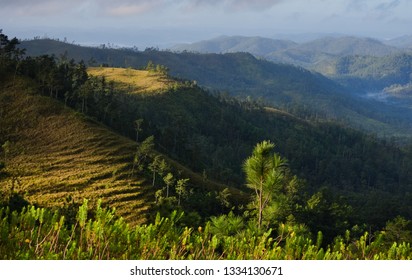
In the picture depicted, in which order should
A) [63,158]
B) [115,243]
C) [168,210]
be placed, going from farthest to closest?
[63,158]
[168,210]
[115,243]

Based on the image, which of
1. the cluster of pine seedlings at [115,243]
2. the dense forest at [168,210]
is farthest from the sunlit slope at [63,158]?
the cluster of pine seedlings at [115,243]

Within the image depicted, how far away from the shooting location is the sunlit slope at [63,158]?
7638 centimetres

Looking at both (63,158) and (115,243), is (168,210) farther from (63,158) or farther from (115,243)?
(115,243)

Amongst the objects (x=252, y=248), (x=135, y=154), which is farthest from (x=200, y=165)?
(x=252, y=248)

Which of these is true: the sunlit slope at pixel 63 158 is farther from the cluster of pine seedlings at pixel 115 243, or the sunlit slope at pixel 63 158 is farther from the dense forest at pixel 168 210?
the cluster of pine seedlings at pixel 115 243

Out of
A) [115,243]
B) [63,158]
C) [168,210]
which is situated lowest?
[168,210]

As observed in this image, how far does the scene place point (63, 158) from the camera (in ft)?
294

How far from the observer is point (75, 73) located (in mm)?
133125

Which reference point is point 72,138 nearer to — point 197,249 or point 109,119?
point 109,119

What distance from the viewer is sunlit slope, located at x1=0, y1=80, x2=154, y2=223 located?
3007 inches

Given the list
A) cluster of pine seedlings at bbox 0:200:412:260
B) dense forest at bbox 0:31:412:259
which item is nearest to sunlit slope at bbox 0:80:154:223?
dense forest at bbox 0:31:412:259

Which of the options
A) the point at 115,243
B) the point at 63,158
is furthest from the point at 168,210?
the point at 115,243

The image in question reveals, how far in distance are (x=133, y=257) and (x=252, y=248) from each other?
1.97m

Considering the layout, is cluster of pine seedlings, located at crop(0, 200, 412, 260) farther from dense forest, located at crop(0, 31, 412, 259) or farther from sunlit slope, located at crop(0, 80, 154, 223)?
sunlit slope, located at crop(0, 80, 154, 223)
